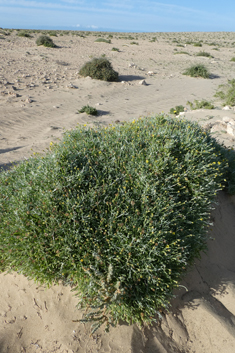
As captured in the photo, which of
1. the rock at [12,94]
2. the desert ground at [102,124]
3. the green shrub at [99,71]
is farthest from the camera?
the green shrub at [99,71]

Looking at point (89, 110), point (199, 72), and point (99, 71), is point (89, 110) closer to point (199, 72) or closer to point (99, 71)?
point (99, 71)

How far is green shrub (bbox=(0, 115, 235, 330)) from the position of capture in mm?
2727

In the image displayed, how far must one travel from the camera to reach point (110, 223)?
2928 millimetres

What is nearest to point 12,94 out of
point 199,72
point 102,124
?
point 102,124

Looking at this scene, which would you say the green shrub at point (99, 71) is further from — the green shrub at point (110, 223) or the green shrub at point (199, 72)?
the green shrub at point (110, 223)

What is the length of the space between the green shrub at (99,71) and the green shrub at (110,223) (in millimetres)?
12221

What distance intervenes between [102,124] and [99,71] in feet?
23.2

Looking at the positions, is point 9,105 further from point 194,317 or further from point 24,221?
point 194,317

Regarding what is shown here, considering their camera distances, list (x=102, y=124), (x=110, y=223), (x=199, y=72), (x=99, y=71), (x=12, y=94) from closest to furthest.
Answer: (x=110, y=223) → (x=102, y=124) → (x=12, y=94) → (x=99, y=71) → (x=199, y=72)

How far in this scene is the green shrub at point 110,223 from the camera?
8.95 feet

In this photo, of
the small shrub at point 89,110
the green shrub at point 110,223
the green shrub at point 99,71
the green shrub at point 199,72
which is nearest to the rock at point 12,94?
the small shrub at point 89,110

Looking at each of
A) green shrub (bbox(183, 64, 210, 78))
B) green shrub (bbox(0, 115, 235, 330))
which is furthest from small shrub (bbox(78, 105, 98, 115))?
green shrub (bbox(183, 64, 210, 78))

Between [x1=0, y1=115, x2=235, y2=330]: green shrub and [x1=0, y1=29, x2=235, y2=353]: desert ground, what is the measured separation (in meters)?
0.25

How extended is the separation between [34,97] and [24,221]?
10.2 m
